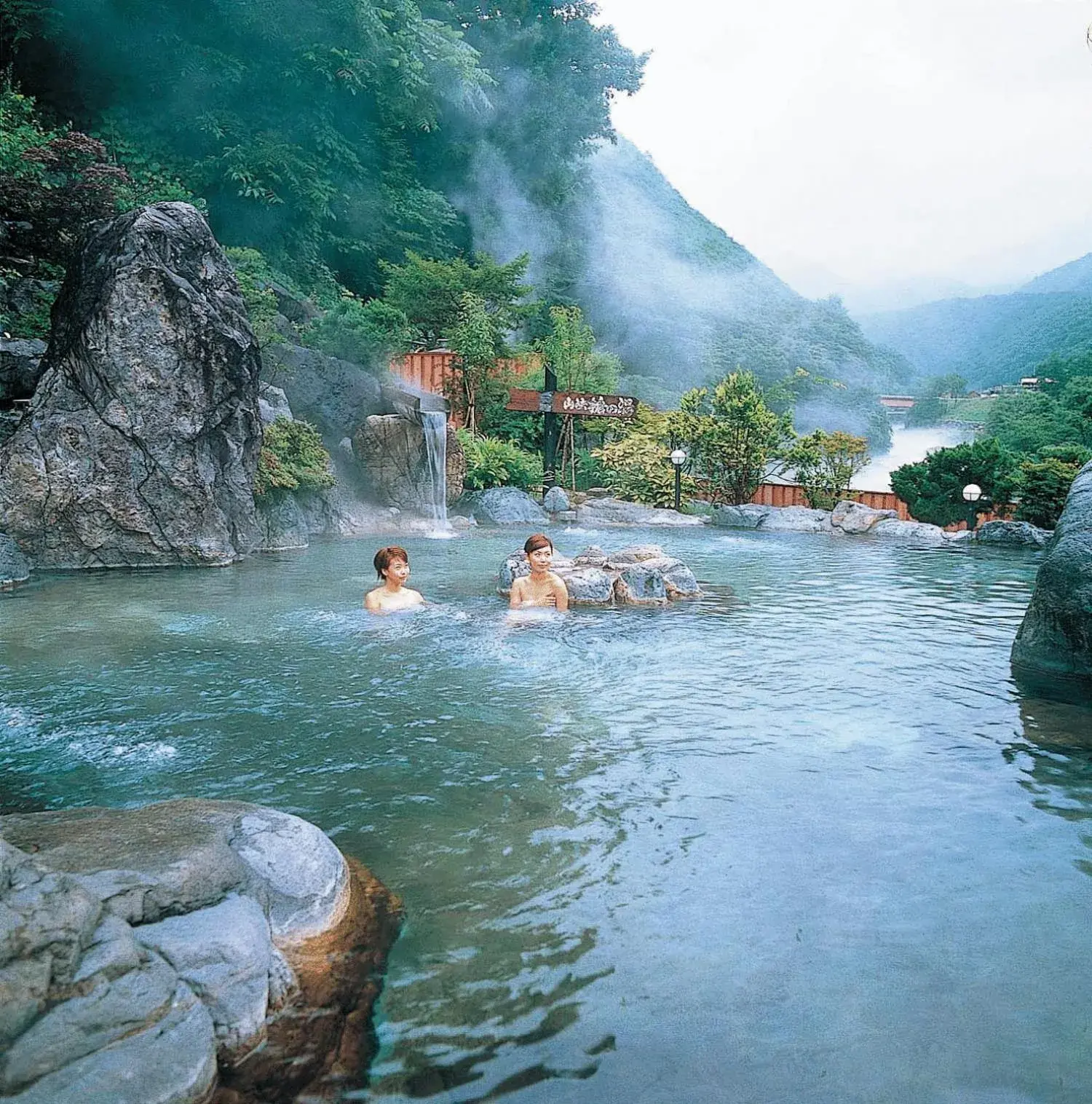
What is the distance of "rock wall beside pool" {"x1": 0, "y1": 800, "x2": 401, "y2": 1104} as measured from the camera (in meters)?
1.86

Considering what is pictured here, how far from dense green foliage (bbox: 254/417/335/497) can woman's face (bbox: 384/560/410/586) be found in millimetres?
6094

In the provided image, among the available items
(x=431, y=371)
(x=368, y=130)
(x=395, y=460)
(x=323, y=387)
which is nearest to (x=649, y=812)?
(x=395, y=460)

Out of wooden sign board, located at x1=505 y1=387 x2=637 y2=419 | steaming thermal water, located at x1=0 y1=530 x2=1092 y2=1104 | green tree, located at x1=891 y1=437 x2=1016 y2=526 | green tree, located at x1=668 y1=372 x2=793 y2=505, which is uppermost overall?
wooden sign board, located at x1=505 y1=387 x2=637 y2=419

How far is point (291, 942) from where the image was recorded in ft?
8.63

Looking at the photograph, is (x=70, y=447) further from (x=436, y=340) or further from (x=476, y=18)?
(x=476, y=18)

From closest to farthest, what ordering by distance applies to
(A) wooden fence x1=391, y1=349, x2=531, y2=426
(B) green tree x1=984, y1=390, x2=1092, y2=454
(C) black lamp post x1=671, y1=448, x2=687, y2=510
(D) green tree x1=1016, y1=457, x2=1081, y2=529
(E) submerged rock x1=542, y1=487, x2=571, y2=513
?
(D) green tree x1=1016, y1=457, x2=1081, y2=529, (C) black lamp post x1=671, y1=448, x2=687, y2=510, (E) submerged rock x1=542, y1=487, x2=571, y2=513, (A) wooden fence x1=391, y1=349, x2=531, y2=426, (B) green tree x1=984, y1=390, x2=1092, y2=454

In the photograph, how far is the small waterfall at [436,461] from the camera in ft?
55.1

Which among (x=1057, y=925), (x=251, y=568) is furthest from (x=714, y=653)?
(x=251, y=568)

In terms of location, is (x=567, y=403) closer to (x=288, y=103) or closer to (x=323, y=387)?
(x=323, y=387)

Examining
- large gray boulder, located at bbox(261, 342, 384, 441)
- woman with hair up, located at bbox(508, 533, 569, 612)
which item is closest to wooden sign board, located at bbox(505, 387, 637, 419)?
large gray boulder, located at bbox(261, 342, 384, 441)

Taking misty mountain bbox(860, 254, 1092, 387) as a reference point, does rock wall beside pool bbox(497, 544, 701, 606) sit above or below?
below

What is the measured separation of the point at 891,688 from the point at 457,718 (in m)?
2.90

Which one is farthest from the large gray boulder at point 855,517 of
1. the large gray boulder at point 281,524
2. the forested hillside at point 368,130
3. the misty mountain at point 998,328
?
the misty mountain at point 998,328

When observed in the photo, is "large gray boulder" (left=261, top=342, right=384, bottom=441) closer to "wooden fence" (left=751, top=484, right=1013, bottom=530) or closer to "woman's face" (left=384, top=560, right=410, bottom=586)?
"wooden fence" (left=751, top=484, right=1013, bottom=530)
